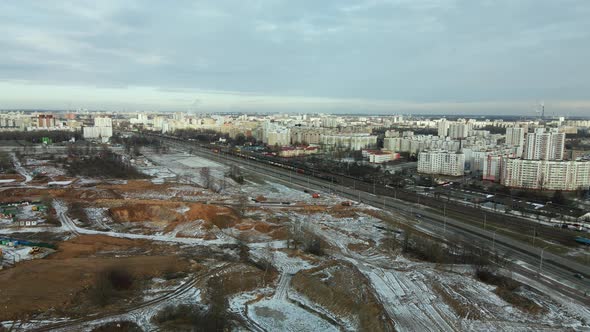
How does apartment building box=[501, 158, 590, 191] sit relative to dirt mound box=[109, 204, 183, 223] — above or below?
above

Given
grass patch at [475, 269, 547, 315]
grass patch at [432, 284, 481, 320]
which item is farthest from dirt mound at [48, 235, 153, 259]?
grass patch at [475, 269, 547, 315]

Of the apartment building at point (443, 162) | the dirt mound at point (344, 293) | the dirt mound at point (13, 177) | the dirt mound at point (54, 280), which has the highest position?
the apartment building at point (443, 162)

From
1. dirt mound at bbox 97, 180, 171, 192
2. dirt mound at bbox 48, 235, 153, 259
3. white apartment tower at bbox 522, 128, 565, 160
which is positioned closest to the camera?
dirt mound at bbox 48, 235, 153, 259

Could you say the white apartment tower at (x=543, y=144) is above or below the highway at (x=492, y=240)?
above

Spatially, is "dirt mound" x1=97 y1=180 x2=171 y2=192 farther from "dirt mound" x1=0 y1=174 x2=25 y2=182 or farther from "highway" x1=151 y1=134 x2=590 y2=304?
"highway" x1=151 y1=134 x2=590 y2=304

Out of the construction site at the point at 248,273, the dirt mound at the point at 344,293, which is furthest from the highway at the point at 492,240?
the dirt mound at the point at 344,293

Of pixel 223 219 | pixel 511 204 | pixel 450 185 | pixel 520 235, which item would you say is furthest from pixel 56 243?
pixel 450 185

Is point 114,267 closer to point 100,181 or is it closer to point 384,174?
point 100,181

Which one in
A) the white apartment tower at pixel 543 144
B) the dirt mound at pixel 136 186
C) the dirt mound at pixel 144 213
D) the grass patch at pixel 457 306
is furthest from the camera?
the white apartment tower at pixel 543 144

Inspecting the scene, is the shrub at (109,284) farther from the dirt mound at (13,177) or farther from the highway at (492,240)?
the dirt mound at (13,177)

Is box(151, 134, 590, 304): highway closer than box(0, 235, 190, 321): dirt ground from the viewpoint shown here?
No
